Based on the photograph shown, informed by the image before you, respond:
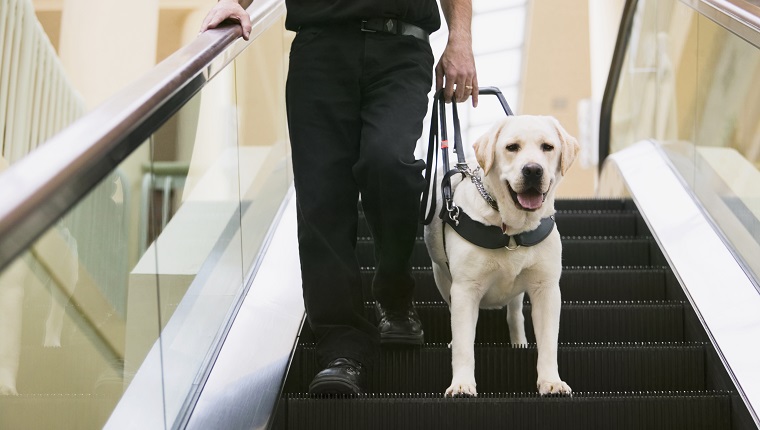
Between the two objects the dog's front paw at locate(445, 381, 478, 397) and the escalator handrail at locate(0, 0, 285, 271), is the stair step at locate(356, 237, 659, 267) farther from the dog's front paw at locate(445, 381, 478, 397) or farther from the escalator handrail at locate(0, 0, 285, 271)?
the escalator handrail at locate(0, 0, 285, 271)

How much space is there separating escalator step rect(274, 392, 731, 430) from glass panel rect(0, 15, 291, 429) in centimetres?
40

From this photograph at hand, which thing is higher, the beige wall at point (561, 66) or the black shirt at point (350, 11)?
the black shirt at point (350, 11)

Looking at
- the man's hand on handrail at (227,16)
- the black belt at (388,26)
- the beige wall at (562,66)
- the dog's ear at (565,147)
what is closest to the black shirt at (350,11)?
the black belt at (388,26)

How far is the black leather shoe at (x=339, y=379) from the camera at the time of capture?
105 inches

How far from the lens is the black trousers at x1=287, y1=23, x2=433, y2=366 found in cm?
288

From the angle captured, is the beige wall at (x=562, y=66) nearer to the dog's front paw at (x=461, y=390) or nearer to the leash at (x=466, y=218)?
the leash at (x=466, y=218)

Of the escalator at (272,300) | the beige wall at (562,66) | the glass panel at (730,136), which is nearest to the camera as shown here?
the escalator at (272,300)

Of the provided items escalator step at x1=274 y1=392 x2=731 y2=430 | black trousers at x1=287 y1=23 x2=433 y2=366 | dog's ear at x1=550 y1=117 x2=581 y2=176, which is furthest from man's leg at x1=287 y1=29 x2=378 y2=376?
dog's ear at x1=550 y1=117 x2=581 y2=176

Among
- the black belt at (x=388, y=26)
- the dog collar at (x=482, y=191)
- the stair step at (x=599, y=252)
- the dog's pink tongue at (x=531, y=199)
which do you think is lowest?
the stair step at (x=599, y=252)

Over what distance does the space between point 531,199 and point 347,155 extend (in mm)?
548

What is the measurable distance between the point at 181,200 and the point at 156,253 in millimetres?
349

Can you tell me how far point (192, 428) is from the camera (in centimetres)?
227

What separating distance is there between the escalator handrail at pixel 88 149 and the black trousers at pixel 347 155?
18.1 inches

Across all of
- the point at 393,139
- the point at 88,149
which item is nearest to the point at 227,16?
the point at 393,139
